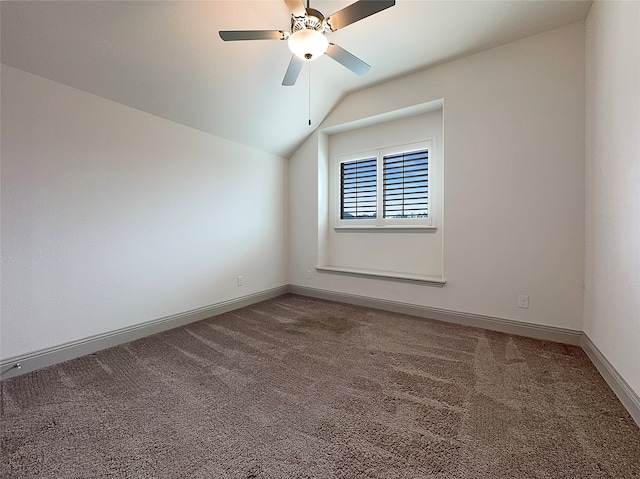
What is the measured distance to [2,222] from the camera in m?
1.79

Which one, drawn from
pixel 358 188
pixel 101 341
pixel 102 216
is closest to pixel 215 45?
pixel 102 216

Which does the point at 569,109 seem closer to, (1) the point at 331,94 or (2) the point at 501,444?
(1) the point at 331,94

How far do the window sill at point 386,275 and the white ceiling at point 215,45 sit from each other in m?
2.24

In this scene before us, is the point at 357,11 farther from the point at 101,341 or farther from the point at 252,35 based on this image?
the point at 101,341

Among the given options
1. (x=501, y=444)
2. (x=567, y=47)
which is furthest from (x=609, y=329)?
(x=567, y=47)

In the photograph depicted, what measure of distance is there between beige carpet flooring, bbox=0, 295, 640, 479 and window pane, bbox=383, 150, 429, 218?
1739 mm

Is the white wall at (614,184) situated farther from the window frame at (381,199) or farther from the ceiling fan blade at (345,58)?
the ceiling fan blade at (345,58)

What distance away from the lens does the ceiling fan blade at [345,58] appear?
1893mm

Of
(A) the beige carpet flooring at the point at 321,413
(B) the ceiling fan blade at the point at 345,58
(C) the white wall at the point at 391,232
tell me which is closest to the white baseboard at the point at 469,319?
(A) the beige carpet flooring at the point at 321,413

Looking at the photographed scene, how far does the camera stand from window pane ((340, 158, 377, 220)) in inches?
149

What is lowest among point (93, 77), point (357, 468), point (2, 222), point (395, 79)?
point (357, 468)

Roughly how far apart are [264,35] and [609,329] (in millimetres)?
3115

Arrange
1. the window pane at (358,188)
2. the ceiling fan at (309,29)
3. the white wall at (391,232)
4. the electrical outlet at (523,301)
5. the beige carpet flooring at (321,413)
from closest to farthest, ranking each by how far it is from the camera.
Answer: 1. the beige carpet flooring at (321,413)
2. the ceiling fan at (309,29)
3. the electrical outlet at (523,301)
4. the white wall at (391,232)
5. the window pane at (358,188)

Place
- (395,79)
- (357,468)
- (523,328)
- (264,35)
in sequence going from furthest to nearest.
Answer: (395,79), (523,328), (264,35), (357,468)
